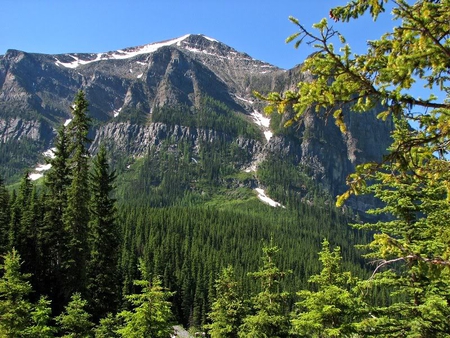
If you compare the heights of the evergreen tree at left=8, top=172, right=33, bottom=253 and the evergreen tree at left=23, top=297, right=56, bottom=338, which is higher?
the evergreen tree at left=8, top=172, right=33, bottom=253

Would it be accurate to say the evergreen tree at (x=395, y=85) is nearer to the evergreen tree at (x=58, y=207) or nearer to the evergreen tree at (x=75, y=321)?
the evergreen tree at (x=75, y=321)

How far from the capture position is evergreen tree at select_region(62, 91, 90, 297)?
2905 cm

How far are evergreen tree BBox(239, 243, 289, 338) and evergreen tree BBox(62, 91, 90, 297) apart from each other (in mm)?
14610

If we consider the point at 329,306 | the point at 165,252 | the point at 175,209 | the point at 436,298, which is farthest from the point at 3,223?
the point at 175,209

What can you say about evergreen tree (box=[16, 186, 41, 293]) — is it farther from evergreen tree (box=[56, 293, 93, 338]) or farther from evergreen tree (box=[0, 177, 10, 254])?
evergreen tree (box=[56, 293, 93, 338])

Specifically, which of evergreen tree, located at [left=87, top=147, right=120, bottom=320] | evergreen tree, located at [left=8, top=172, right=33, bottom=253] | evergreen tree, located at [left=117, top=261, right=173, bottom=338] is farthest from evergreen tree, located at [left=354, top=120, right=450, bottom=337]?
evergreen tree, located at [left=8, top=172, right=33, bottom=253]

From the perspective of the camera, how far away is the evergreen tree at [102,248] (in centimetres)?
2855

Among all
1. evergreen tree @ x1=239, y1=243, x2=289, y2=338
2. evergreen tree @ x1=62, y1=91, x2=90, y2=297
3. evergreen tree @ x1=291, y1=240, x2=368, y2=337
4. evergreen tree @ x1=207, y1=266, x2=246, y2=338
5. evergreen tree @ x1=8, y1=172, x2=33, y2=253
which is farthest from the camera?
evergreen tree @ x1=8, y1=172, x2=33, y2=253

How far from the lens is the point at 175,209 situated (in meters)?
158

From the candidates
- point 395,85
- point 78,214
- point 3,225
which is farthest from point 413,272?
point 3,225

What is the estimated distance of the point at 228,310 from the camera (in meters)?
27.2

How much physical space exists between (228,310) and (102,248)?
455 inches

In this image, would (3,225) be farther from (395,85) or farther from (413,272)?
(395,85)

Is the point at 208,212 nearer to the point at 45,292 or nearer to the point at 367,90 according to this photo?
the point at 45,292
